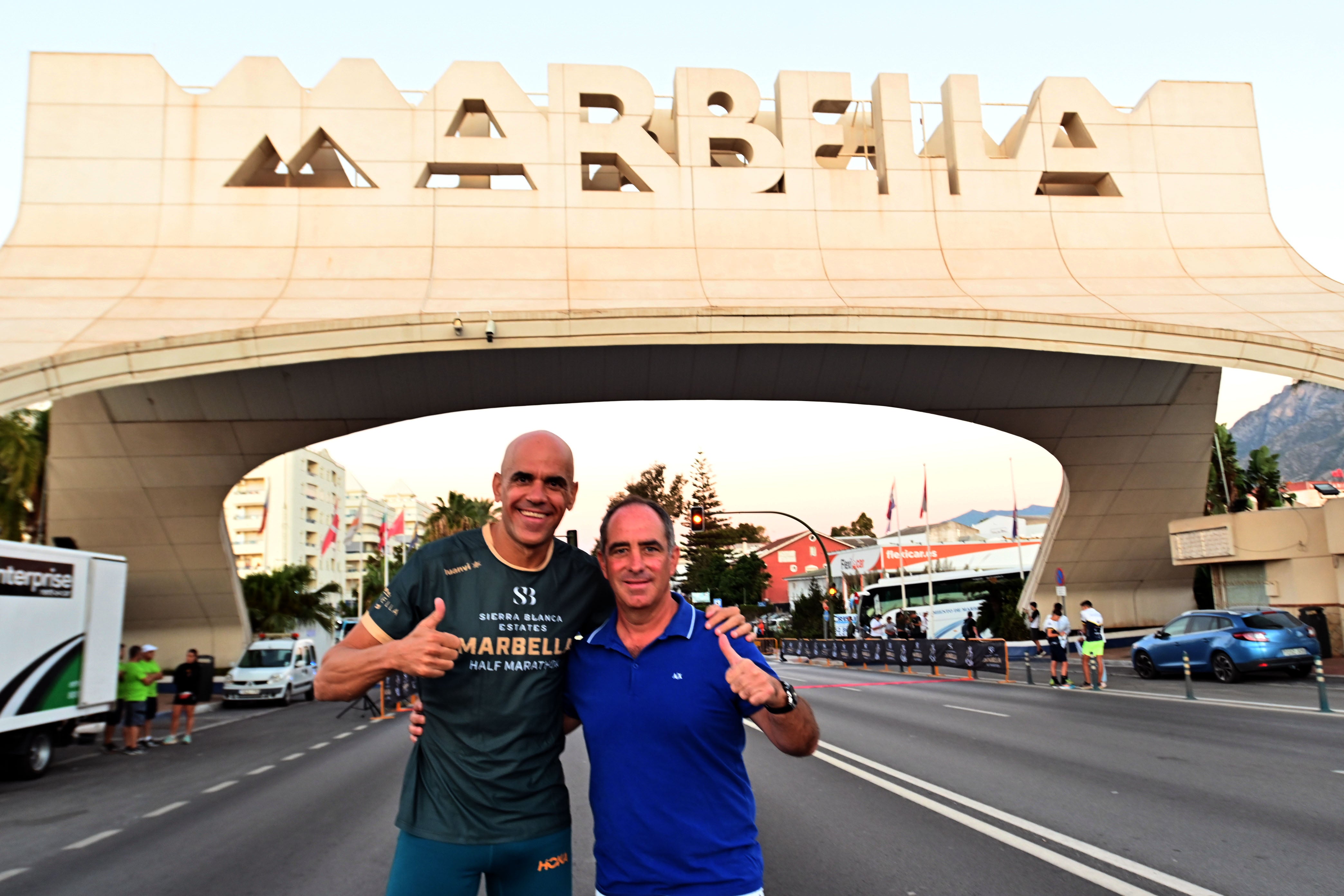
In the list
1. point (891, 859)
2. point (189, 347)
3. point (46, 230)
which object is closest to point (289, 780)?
point (891, 859)

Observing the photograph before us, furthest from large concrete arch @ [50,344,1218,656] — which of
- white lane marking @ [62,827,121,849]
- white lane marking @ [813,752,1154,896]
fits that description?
white lane marking @ [62,827,121,849]

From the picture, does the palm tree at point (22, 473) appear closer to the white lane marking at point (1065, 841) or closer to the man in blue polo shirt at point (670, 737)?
the white lane marking at point (1065, 841)

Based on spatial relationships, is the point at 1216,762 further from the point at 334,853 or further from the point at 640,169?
the point at 640,169

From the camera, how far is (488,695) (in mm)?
3092

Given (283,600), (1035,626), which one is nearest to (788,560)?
(283,600)

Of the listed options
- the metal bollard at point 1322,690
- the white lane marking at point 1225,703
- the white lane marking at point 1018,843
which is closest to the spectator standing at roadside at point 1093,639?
the white lane marking at point 1225,703

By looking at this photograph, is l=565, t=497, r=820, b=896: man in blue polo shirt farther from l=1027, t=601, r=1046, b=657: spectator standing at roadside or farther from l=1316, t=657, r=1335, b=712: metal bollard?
l=1027, t=601, r=1046, b=657: spectator standing at roadside

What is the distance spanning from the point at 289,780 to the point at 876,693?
13.5 m

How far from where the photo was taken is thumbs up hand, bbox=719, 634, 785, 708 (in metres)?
2.76

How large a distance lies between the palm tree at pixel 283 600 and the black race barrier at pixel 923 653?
2489cm

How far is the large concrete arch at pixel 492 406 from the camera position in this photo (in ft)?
93.6

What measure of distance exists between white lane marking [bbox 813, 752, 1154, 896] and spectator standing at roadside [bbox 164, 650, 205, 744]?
13.8 m

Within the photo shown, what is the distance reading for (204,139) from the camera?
26953mm

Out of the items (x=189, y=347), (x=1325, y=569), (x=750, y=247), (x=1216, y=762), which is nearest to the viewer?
(x=1216, y=762)
